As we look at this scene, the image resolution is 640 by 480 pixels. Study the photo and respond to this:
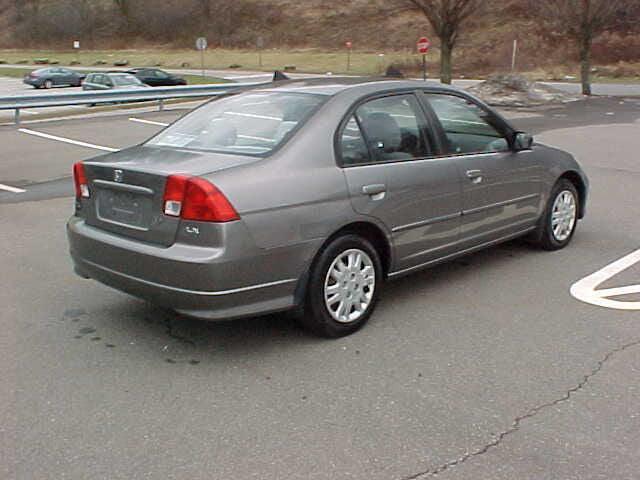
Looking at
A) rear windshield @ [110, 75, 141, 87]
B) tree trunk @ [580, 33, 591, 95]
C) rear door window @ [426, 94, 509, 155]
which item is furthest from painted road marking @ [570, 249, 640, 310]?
rear windshield @ [110, 75, 141, 87]

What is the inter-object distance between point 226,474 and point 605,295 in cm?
343

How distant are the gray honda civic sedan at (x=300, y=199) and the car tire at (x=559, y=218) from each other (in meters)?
0.69

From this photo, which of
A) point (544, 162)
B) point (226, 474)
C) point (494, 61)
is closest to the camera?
point (226, 474)

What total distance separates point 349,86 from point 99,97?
14.5m

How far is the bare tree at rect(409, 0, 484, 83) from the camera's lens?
24.5 meters

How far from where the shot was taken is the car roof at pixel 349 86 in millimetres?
4754

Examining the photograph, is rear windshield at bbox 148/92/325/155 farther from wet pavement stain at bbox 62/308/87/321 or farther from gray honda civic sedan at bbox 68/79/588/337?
wet pavement stain at bbox 62/308/87/321

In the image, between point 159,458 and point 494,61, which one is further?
point 494,61

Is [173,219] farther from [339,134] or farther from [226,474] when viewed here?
[226,474]

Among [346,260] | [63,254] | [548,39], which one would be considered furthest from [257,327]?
[548,39]

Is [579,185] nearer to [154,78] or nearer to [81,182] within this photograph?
[81,182]

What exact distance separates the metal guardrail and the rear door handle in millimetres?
12261

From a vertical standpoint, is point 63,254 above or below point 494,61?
below

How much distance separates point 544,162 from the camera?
5.94 metres
